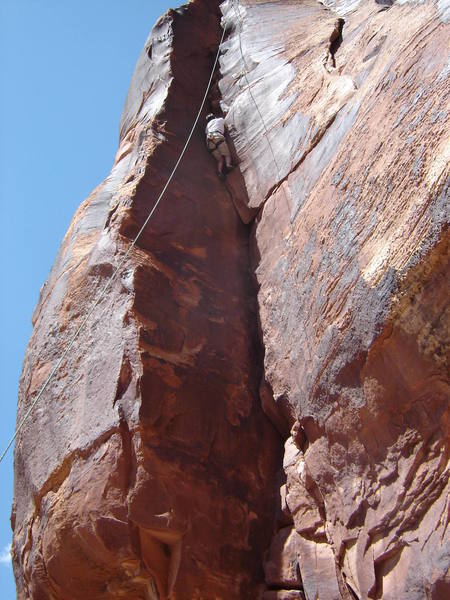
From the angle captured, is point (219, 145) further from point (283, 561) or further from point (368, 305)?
point (283, 561)

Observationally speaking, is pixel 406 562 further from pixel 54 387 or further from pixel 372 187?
pixel 54 387

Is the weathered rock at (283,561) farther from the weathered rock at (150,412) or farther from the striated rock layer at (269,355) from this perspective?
the weathered rock at (150,412)

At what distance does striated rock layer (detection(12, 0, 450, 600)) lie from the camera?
406 centimetres

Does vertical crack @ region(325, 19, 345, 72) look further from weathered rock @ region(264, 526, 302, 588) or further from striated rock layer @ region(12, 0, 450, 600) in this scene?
weathered rock @ region(264, 526, 302, 588)

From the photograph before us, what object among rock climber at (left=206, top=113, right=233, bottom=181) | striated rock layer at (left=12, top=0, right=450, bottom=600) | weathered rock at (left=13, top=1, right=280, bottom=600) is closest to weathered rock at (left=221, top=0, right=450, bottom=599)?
striated rock layer at (left=12, top=0, right=450, bottom=600)

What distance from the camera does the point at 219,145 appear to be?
7.38 meters

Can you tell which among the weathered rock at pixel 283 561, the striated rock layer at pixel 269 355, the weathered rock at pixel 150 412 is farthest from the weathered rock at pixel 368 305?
the weathered rock at pixel 150 412

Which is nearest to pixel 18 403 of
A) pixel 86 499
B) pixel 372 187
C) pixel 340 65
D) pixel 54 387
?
pixel 54 387

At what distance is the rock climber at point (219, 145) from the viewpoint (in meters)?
7.32

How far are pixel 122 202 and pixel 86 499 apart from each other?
2746 millimetres

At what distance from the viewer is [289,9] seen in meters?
8.28

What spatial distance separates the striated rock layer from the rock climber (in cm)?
11

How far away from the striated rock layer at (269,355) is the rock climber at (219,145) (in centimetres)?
11

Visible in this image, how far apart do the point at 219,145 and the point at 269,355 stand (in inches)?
107
